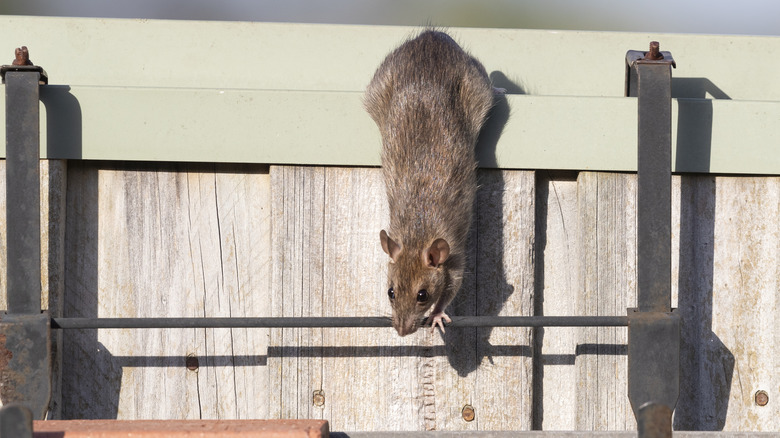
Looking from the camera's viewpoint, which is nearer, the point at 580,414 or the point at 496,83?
the point at 580,414

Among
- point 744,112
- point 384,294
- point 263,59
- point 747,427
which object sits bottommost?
point 747,427

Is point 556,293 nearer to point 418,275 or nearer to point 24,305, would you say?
point 418,275

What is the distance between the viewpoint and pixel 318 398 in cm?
295

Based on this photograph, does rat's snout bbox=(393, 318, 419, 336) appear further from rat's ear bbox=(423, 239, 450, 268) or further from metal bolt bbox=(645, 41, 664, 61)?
metal bolt bbox=(645, 41, 664, 61)

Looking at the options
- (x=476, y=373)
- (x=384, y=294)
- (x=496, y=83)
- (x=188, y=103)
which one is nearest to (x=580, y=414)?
(x=476, y=373)

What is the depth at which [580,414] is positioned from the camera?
2.96m

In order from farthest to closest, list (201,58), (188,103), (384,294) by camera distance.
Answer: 1. (201,58)
2. (384,294)
3. (188,103)

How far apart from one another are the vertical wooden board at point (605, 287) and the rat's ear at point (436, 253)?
653 mm

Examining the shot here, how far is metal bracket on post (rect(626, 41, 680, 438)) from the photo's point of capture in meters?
2.70

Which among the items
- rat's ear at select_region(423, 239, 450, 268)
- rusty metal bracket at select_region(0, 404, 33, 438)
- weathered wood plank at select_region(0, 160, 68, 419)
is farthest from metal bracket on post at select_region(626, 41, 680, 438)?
weathered wood plank at select_region(0, 160, 68, 419)

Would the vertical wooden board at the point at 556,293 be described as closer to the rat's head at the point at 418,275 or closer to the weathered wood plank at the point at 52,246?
the rat's head at the point at 418,275

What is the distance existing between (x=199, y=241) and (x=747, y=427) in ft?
6.12

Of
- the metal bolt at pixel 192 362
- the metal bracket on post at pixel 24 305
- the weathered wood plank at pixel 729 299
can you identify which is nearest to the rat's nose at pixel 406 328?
the metal bolt at pixel 192 362

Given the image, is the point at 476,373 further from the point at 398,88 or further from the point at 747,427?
the point at 398,88
